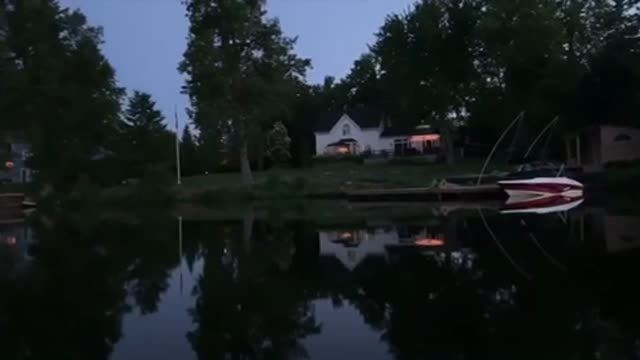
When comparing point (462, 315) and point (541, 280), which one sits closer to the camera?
point (462, 315)

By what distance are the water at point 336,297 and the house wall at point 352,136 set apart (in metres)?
74.9

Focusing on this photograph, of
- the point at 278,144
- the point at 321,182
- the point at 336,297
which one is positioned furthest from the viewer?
the point at 278,144

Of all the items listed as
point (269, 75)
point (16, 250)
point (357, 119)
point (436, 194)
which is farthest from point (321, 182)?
point (357, 119)

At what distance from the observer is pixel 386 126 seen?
99500 millimetres

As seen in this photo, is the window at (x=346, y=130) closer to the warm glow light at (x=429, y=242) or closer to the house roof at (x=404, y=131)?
the house roof at (x=404, y=131)

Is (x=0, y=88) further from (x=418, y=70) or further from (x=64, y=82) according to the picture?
(x=418, y=70)

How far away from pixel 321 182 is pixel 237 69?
1036 centimetres

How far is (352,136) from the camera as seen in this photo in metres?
97.8

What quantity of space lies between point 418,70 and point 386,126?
33345 mm

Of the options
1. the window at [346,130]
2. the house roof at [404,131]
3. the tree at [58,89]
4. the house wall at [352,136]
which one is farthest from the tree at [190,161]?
the house roof at [404,131]

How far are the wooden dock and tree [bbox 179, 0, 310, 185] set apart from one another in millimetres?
11709

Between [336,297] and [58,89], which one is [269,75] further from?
[336,297]

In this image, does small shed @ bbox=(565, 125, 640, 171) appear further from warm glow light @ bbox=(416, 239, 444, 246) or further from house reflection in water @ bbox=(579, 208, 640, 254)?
warm glow light @ bbox=(416, 239, 444, 246)

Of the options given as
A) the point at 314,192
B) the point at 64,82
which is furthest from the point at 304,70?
the point at 64,82
